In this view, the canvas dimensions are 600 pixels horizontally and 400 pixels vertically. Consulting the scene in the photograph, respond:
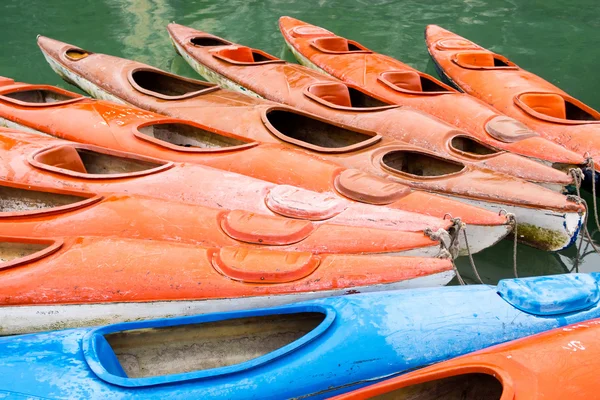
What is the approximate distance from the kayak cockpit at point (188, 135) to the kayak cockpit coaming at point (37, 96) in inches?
30.9

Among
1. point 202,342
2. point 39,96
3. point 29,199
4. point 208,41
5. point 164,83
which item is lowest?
point 202,342

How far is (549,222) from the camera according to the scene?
390 cm

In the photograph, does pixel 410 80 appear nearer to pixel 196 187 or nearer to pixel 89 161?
pixel 196 187

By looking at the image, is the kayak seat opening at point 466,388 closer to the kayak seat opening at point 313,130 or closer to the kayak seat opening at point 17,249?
the kayak seat opening at point 17,249

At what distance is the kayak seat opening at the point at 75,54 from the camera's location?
239 inches

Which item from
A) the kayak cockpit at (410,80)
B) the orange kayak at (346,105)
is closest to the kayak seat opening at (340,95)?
the orange kayak at (346,105)

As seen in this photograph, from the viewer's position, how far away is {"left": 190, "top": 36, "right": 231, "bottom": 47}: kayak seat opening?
21.9 feet

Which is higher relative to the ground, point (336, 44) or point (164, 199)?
point (336, 44)

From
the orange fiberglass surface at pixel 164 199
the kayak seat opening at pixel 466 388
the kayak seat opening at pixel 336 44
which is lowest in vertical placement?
the kayak seat opening at pixel 466 388

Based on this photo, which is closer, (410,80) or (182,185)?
(182,185)

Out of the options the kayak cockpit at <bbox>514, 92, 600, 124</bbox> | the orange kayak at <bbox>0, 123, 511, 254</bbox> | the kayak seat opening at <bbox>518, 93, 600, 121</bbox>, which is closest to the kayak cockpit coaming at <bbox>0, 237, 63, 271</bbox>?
the orange kayak at <bbox>0, 123, 511, 254</bbox>

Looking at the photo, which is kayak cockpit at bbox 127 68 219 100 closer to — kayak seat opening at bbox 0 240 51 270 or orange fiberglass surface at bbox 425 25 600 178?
kayak seat opening at bbox 0 240 51 270

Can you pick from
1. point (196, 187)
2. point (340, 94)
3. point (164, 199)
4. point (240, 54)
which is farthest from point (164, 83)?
point (164, 199)

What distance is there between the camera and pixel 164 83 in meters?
5.81
